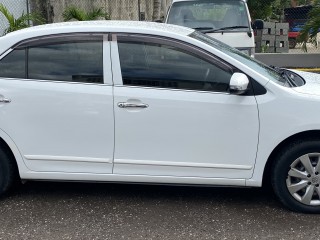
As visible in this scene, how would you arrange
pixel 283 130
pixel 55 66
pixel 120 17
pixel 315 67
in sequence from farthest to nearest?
pixel 120 17 < pixel 315 67 < pixel 55 66 < pixel 283 130

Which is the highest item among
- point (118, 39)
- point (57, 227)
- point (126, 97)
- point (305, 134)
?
point (118, 39)

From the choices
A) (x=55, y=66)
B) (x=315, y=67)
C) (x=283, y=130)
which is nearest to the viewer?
(x=283, y=130)

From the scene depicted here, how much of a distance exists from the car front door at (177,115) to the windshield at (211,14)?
4.67 metres

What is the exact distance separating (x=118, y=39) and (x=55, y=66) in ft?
2.05

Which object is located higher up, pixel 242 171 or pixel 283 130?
pixel 283 130

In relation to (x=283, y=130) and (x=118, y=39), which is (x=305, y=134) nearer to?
(x=283, y=130)

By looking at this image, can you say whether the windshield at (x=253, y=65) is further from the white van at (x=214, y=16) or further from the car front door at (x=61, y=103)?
the white van at (x=214, y=16)

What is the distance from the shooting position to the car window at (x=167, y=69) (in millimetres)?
3959

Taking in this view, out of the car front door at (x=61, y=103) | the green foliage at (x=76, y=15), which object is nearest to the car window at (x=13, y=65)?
the car front door at (x=61, y=103)

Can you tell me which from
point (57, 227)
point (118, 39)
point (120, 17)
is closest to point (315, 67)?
point (120, 17)

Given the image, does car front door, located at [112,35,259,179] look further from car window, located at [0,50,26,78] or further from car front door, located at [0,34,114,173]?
car window, located at [0,50,26,78]

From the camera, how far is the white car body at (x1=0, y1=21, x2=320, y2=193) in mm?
3857

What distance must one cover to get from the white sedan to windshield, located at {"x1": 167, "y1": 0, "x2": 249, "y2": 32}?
182 inches

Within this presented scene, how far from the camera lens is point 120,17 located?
51.1 ft
